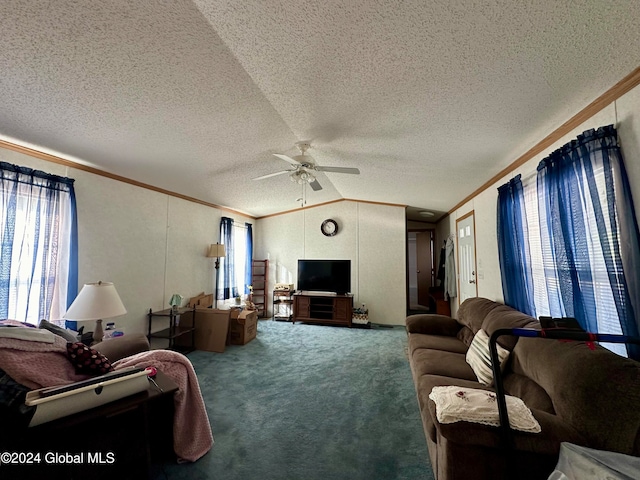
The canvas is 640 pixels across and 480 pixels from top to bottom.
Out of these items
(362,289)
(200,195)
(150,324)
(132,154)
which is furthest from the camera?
(362,289)

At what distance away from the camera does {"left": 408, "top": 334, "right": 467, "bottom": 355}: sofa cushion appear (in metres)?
2.69

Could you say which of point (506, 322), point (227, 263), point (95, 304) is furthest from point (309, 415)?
point (227, 263)

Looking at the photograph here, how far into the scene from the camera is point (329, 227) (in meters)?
5.87

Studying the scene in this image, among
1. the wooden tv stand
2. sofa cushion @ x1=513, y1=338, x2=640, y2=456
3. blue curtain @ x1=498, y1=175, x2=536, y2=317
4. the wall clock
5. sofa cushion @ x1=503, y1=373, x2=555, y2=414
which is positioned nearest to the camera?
sofa cushion @ x1=513, y1=338, x2=640, y2=456

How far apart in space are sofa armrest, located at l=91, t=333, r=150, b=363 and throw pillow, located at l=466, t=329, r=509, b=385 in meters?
2.88

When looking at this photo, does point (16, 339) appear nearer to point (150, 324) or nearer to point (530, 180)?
point (150, 324)

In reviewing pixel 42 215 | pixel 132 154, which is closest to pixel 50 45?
pixel 132 154

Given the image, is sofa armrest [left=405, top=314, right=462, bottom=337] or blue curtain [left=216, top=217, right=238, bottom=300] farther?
blue curtain [left=216, top=217, right=238, bottom=300]

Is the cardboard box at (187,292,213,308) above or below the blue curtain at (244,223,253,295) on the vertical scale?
below

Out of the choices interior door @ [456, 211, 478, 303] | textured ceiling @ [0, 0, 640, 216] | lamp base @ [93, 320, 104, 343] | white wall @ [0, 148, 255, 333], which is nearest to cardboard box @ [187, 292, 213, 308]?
white wall @ [0, 148, 255, 333]

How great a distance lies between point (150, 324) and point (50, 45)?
326 centimetres

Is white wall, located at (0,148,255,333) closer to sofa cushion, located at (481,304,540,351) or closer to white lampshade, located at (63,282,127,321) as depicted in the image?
white lampshade, located at (63,282,127,321)

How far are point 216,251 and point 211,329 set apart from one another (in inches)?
56.5

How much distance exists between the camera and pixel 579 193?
1585 mm
